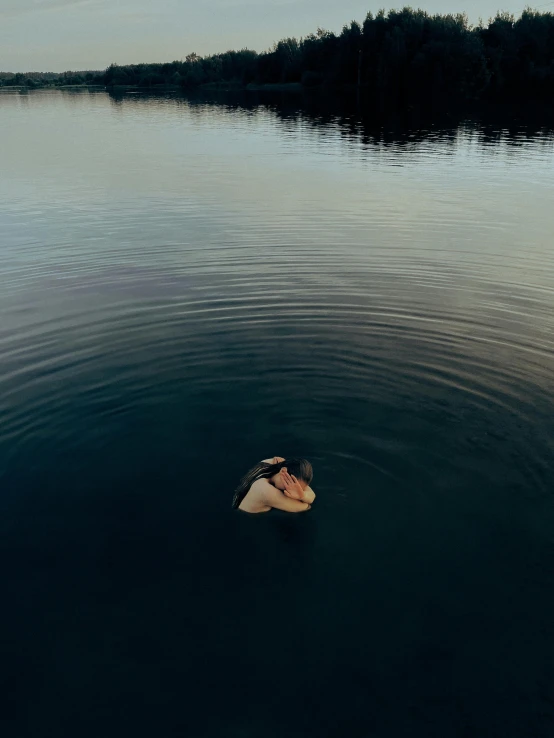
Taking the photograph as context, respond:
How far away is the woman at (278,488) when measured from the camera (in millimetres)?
10219

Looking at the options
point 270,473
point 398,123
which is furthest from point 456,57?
point 270,473

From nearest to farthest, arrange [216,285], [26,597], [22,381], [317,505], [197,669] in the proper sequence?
[197,669] < [26,597] < [317,505] < [22,381] < [216,285]

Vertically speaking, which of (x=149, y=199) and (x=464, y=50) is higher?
(x=464, y=50)

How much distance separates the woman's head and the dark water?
73 cm

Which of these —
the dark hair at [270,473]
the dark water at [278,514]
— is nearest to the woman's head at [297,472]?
the dark hair at [270,473]

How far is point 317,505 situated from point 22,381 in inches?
344

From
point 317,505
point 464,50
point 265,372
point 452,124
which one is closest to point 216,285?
point 265,372

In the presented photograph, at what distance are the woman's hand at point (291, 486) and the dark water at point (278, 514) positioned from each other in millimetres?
592

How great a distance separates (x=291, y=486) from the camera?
10.1 m

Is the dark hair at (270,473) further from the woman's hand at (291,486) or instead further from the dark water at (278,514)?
the dark water at (278,514)

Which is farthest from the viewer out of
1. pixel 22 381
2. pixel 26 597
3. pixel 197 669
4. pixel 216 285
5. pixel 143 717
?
pixel 216 285

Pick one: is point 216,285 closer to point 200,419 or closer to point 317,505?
point 200,419

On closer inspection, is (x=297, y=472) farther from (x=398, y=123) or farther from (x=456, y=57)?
(x=456, y=57)

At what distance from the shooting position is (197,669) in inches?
310
